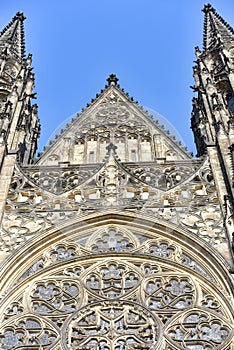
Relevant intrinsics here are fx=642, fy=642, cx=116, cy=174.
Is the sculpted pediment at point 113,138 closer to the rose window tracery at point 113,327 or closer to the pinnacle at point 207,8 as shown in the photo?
the rose window tracery at point 113,327

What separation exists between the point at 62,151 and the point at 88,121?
6.96 ft

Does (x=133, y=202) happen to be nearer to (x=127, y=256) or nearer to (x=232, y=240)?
(x=127, y=256)

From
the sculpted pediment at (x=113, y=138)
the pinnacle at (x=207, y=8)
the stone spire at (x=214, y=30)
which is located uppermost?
the pinnacle at (x=207, y=8)

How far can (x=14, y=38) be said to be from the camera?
26.2m

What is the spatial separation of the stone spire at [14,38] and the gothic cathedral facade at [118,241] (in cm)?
595

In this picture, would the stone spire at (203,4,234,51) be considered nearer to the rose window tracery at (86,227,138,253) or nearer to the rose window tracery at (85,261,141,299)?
the rose window tracery at (86,227,138,253)

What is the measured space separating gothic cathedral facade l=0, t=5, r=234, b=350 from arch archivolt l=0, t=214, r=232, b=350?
0.8 inches

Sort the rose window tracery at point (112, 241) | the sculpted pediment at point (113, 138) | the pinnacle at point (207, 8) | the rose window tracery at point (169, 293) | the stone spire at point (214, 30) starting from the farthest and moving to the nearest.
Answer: the pinnacle at point (207, 8)
the stone spire at point (214, 30)
the sculpted pediment at point (113, 138)
the rose window tracery at point (112, 241)
the rose window tracery at point (169, 293)

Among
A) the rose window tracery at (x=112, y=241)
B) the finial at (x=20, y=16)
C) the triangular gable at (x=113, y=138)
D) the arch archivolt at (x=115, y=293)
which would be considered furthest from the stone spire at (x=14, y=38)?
the arch archivolt at (x=115, y=293)

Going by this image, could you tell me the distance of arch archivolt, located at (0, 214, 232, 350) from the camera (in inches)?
431

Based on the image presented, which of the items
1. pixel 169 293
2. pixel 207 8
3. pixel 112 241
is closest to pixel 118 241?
pixel 112 241

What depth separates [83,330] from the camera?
36.4 feet

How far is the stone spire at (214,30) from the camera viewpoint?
24.4 meters

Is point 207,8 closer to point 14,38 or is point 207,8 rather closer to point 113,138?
point 14,38
